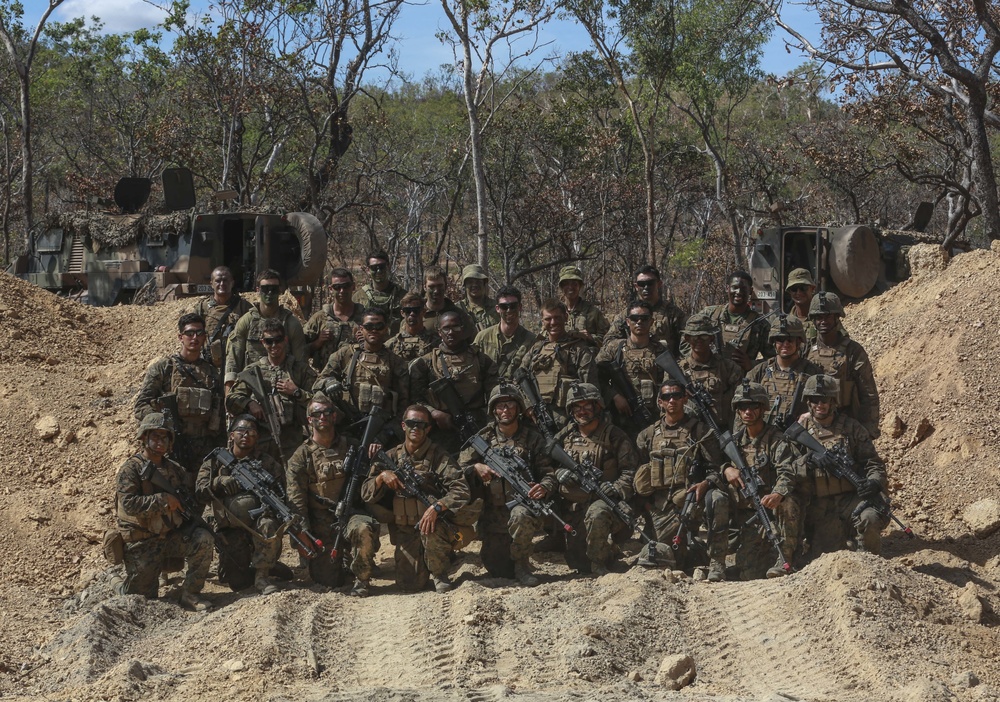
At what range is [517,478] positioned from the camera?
8.27 m

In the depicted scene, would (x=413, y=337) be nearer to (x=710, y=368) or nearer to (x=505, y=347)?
(x=505, y=347)

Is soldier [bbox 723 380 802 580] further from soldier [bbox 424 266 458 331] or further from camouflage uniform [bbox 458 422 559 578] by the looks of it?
soldier [bbox 424 266 458 331]

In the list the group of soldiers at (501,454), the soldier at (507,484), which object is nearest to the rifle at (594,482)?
the group of soldiers at (501,454)

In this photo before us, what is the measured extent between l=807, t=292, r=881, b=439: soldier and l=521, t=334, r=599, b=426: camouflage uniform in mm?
1669

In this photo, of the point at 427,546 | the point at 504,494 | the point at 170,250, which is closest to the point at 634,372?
the point at 504,494

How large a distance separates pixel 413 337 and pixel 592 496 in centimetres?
192

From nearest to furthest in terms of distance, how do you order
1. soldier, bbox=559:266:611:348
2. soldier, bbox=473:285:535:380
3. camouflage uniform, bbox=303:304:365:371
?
1. soldier, bbox=473:285:535:380
2. soldier, bbox=559:266:611:348
3. camouflage uniform, bbox=303:304:365:371

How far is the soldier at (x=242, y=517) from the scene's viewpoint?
8.28 metres

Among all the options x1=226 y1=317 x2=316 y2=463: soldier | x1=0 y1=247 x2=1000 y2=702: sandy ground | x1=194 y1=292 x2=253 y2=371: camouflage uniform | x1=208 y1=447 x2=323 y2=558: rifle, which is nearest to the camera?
x1=0 y1=247 x2=1000 y2=702: sandy ground

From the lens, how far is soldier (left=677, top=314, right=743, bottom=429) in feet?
29.1

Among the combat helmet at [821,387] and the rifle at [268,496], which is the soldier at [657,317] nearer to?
the combat helmet at [821,387]

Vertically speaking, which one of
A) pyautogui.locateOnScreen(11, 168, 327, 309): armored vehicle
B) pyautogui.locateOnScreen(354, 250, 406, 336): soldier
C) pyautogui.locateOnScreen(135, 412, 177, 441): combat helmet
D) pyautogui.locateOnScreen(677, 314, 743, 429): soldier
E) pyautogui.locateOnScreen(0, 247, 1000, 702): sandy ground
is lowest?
pyautogui.locateOnScreen(0, 247, 1000, 702): sandy ground

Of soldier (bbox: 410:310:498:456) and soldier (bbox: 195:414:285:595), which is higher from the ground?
soldier (bbox: 410:310:498:456)

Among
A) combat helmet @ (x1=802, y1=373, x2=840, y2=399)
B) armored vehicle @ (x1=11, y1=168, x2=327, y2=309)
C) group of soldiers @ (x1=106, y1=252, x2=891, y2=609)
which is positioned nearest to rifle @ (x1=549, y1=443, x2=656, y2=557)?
group of soldiers @ (x1=106, y1=252, x2=891, y2=609)
